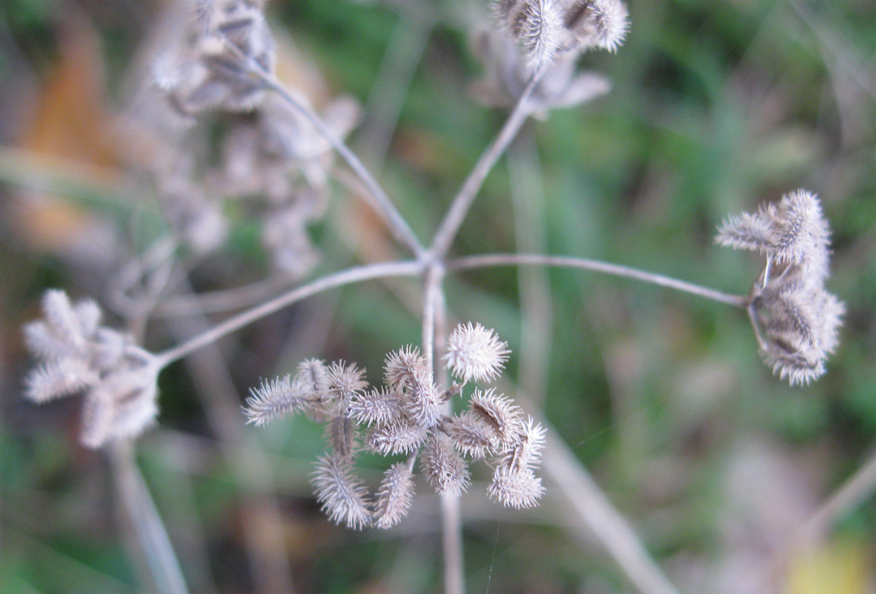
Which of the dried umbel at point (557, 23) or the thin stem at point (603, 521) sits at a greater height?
the dried umbel at point (557, 23)

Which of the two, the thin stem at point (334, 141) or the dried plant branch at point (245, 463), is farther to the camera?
the dried plant branch at point (245, 463)

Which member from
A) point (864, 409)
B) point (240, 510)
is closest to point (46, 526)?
point (240, 510)

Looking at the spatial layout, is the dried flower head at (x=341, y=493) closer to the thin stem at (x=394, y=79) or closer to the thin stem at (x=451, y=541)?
the thin stem at (x=451, y=541)

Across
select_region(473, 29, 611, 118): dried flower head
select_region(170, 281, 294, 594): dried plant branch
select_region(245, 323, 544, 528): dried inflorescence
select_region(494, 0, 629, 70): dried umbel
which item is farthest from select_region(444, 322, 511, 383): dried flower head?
select_region(170, 281, 294, 594): dried plant branch

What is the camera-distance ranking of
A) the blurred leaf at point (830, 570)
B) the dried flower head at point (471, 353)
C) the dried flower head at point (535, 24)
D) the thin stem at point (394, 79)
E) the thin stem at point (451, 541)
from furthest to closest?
the thin stem at point (394, 79)
the blurred leaf at point (830, 570)
the thin stem at point (451, 541)
the dried flower head at point (535, 24)
the dried flower head at point (471, 353)

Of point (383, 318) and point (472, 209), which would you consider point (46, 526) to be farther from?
point (472, 209)

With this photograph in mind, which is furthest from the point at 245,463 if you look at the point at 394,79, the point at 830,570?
the point at 830,570

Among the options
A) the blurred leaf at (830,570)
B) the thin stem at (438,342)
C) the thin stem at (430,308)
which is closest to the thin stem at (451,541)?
the thin stem at (438,342)

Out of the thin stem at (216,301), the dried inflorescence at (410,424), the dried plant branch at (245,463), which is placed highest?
the thin stem at (216,301)
